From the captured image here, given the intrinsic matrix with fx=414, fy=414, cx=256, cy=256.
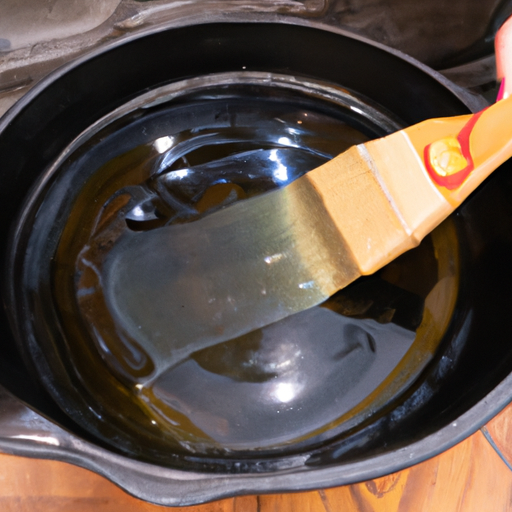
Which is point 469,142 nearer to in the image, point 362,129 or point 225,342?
point 362,129

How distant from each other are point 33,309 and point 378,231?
0.43m

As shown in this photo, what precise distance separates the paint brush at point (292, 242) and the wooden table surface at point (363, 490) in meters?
0.13

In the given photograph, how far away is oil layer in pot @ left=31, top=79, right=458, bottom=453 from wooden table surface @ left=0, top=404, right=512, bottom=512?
6 centimetres

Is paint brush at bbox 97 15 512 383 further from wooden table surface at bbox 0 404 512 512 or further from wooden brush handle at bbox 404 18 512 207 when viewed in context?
wooden table surface at bbox 0 404 512 512

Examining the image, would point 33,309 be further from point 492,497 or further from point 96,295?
point 492,497

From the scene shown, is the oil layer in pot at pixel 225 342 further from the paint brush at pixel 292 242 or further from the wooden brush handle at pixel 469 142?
the wooden brush handle at pixel 469 142

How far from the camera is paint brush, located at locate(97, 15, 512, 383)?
1.49ft

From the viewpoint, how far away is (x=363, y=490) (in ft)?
1.46

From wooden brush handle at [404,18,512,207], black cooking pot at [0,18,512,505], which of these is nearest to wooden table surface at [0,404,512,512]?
black cooking pot at [0,18,512,505]

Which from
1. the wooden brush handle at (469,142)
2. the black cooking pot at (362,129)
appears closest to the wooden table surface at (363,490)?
the black cooking pot at (362,129)

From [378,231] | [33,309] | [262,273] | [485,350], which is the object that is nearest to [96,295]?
[33,309]

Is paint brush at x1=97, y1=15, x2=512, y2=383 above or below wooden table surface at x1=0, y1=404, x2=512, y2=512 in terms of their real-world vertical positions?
above

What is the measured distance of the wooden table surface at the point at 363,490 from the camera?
1.37 feet

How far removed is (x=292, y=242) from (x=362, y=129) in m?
0.23
